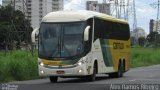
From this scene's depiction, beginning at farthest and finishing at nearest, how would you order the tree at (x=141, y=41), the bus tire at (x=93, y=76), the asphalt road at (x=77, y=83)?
the tree at (x=141, y=41) < the bus tire at (x=93, y=76) < the asphalt road at (x=77, y=83)

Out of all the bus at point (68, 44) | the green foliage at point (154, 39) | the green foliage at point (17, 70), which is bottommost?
the green foliage at point (154, 39)

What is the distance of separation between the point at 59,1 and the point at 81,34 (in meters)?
50.4

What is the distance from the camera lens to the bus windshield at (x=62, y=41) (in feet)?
81.1

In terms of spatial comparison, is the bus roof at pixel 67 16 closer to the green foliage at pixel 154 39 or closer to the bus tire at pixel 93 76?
the bus tire at pixel 93 76

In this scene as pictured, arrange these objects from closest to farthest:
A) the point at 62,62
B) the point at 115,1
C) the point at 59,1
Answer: the point at 62,62 → the point at 115,1 → the point at 59,1

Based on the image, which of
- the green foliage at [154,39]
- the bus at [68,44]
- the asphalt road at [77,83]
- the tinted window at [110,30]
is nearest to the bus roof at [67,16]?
the bus at [68,44]

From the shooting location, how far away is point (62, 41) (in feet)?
81.3

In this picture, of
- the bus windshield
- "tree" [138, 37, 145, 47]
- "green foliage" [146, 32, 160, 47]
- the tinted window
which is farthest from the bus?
"tree" [138, 37, 145, 47]

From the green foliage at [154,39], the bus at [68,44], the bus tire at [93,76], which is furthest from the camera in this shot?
the green foliage at [154,39]

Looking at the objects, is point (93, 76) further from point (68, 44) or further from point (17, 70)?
point (17, 70)

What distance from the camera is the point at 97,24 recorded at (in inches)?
1054

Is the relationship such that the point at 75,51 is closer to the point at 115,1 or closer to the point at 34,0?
the point at 115,1

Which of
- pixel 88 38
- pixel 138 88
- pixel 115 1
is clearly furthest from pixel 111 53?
pixel 115 1

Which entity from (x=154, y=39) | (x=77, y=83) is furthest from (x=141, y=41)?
(x=77, y=83)
